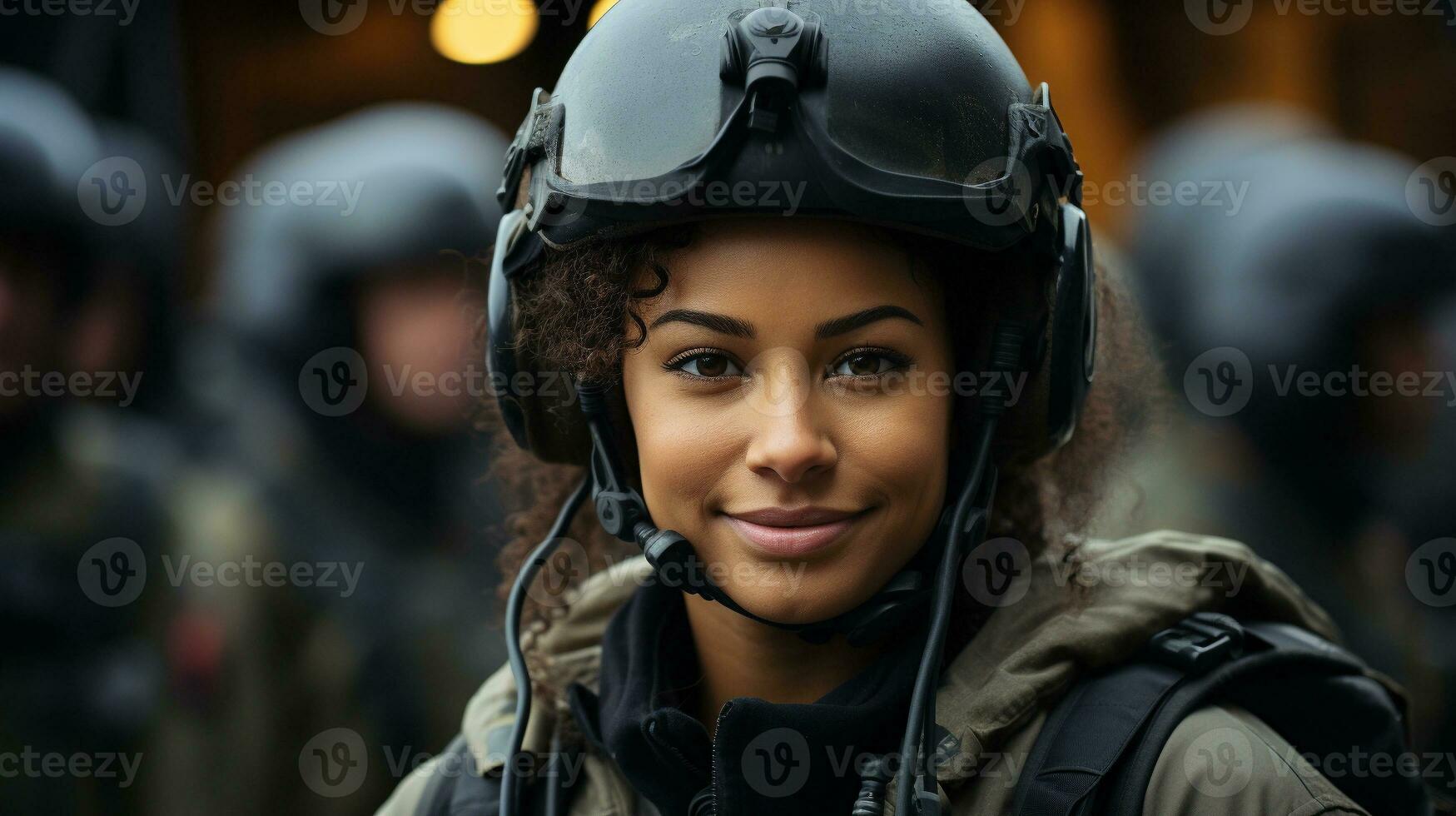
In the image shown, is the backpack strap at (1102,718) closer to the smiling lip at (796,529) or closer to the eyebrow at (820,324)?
the smiling lip at (796,529)

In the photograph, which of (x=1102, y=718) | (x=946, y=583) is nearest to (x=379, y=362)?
(x=946, y=583)

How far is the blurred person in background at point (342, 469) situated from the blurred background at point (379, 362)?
1cm

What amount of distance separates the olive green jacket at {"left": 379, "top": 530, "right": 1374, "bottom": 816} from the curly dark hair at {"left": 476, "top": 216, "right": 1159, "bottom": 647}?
0.34ft

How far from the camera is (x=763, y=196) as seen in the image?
4.99 ft

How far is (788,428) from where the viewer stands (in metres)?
1.53

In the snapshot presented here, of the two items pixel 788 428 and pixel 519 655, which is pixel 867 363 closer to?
pixel 788 428

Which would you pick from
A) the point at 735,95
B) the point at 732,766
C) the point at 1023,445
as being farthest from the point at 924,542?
→ the point at 735,95

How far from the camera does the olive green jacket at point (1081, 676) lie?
4.92ft

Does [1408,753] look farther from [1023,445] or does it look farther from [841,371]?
[841,371]

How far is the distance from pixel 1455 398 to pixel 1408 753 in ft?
6.05

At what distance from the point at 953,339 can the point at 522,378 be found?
57cm

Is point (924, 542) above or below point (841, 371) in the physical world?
below

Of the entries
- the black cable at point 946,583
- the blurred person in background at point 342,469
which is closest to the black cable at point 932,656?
the black cable at point 946,583

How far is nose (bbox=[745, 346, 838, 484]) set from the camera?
1521mm
